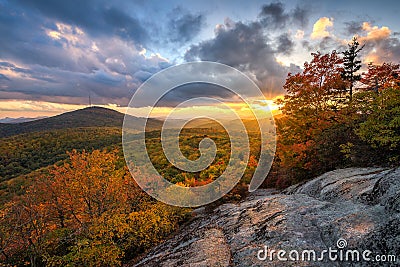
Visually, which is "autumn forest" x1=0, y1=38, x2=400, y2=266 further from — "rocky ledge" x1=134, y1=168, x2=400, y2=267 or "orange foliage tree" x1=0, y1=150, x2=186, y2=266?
"rocky ledge" x1=134, y1=168, x2=400, y2=267

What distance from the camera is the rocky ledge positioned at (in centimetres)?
549

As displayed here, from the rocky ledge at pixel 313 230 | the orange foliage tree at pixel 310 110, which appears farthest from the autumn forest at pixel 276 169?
the rocky ledge at pixel 313 230

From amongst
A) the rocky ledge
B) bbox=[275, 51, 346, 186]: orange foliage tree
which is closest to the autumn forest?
bbox=[275, 51, 346, 186]: orange foliage tree

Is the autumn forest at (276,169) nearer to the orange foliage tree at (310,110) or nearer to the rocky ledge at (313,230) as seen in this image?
the orange foliage tree at (310,110)

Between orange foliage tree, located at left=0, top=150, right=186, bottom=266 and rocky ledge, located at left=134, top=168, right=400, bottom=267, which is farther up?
rocky ledge, located at left=134, top=168, right=400, bottom=267

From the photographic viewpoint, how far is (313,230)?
22.4 ft

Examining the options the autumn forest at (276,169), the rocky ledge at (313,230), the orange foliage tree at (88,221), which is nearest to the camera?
the rocky ledge at (313,230)

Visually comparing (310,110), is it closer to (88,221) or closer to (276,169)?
(276,169)

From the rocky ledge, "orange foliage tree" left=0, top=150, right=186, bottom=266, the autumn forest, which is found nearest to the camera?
the rocky ledge

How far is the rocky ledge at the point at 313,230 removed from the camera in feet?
18.0

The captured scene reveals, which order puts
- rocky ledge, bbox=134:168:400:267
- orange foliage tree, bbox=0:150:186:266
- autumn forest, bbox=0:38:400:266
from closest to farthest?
rocky ledge, bbox=134:168:400:267 < autumn forest, bbox=0:38:400:266 < orange foliage tree, bbox=0:150:186:266

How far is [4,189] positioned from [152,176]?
55.7 metres

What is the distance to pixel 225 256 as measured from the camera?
23.6ft

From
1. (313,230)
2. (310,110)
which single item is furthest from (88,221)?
(310,110)
